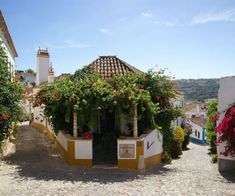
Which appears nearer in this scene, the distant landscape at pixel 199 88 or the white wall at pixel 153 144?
the white wall at pixel 153 144

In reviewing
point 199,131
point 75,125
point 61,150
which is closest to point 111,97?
point 75,125

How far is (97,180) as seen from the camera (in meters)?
11.6

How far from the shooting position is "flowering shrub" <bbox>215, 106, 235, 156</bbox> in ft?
42.7

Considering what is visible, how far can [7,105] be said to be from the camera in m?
13.4

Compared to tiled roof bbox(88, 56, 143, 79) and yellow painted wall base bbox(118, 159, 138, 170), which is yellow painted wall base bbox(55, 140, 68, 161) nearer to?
yellow painted wall base bbox(118, 159, 138, 170)

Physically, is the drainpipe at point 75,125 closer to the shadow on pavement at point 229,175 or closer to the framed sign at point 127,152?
the framed sign at point 127,152

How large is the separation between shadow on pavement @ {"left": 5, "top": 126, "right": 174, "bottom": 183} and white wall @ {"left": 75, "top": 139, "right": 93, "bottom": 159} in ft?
2.07

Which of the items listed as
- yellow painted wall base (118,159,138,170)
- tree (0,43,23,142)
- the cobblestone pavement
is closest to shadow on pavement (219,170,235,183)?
the cobblestone pavement

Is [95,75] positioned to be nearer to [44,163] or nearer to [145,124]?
[145,124]

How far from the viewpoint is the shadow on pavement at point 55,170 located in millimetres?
11938

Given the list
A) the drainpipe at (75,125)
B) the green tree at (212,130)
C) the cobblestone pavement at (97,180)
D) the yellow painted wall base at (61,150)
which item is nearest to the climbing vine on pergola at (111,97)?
the drainpipe at (75,125)

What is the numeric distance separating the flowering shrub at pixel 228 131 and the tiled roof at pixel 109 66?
7.21m

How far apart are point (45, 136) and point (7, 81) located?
9360 millimetres

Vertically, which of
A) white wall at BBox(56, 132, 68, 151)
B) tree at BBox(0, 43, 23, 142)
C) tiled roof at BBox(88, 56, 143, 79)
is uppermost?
tiled roof at BBox(88, 56, 143, 79)
